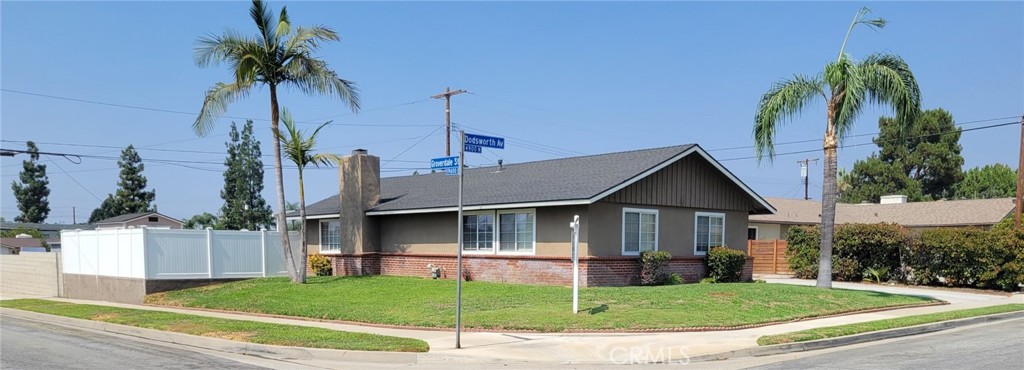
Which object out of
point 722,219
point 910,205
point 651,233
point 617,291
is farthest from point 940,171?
point 617,291

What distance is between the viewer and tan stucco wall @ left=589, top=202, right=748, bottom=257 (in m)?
20.1

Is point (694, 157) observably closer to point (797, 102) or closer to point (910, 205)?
point (797, 102)

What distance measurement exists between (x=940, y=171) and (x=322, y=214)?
50733 millimetres

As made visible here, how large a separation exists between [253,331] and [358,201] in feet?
40.5

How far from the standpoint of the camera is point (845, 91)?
791 inches

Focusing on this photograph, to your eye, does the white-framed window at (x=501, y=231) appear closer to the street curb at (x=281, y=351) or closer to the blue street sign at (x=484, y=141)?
the blue street sign at (x=484, y=141)

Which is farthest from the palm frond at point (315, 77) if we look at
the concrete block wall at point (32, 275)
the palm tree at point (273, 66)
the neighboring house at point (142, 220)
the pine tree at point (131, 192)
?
the pine tree at point (131, 192)

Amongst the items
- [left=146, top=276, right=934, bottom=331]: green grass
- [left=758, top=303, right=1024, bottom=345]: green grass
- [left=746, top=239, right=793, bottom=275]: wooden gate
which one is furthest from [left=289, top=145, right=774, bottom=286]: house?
[left=746, top=239, right=793, bottom=275]: wooden gate

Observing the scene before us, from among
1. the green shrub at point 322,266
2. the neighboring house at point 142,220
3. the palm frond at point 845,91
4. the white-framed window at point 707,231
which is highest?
the palm frond at point 845,91

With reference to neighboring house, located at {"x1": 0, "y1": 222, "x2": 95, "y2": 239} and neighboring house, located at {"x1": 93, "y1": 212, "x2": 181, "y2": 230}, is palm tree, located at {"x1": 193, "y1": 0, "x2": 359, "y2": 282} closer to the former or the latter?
neighboring house, located at {"x1": 93, "y1": 212, "x2": 181, "y2": 230}

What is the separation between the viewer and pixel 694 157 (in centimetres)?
2272

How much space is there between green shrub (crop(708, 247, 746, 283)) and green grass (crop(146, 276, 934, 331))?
2053 millimetres

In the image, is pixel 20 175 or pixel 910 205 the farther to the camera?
pixel 20 175

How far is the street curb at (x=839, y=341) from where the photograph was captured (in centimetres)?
1164
